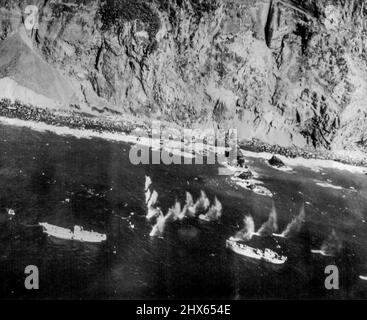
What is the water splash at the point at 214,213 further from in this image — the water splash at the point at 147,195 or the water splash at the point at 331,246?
the water splash at the point at 331,246

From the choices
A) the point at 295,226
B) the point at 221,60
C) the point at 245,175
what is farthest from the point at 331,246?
the point at 221,60

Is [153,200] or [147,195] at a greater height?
[147,195]

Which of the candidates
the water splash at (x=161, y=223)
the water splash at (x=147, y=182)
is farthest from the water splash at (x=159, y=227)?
the water splash at (x=147, y=182)

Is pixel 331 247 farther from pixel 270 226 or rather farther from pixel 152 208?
pixel 152 208

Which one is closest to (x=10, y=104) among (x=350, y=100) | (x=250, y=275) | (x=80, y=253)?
(x=80, y=253)

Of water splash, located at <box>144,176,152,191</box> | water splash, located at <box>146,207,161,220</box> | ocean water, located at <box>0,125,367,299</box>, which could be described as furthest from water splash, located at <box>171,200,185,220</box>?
water splash, located at <box>144,176,152,191</box>

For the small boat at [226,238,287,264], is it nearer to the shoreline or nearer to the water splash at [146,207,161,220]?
the water splash at [146,207,161,220]
